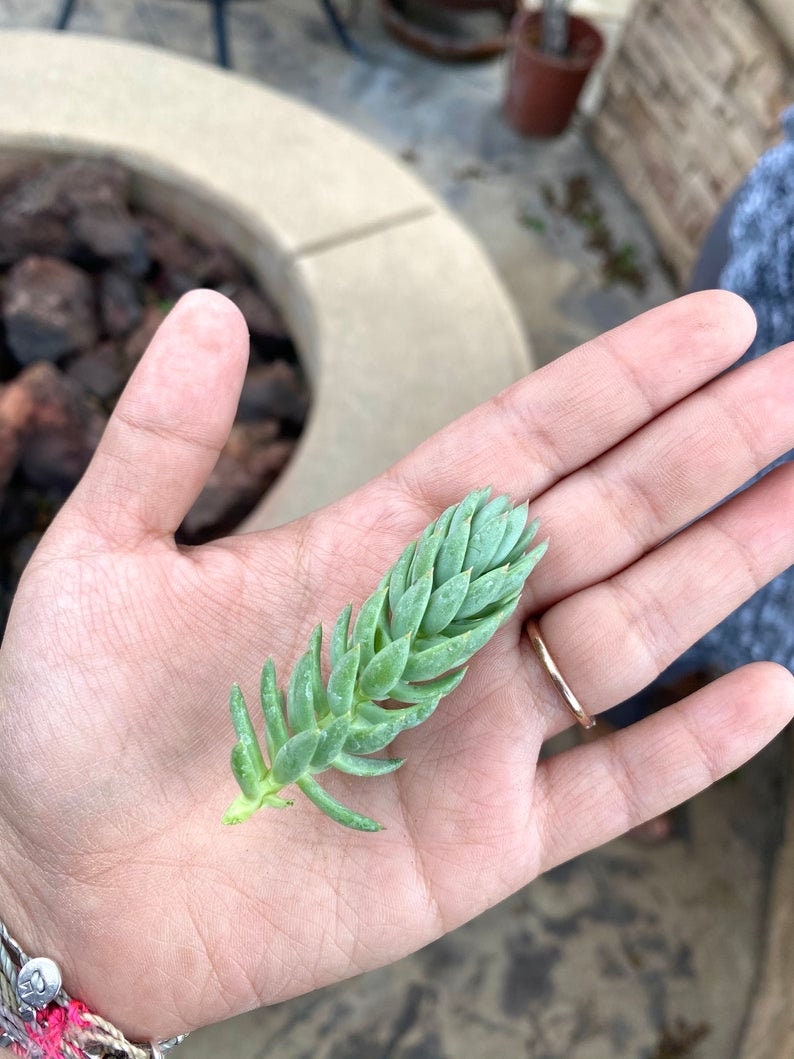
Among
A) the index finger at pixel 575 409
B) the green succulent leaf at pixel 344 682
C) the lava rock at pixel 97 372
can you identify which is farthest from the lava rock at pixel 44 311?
the green succulent leaf at pixel 344 682

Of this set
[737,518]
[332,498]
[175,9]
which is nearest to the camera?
[737,518]

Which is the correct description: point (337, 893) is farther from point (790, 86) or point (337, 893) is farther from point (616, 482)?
point (790, 86)

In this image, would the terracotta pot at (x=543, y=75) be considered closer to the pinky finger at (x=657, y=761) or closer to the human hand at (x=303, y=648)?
the human hand at (x=303, y=648)

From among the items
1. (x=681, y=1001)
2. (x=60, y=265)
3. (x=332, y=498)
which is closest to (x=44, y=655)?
(x=332, y=498)

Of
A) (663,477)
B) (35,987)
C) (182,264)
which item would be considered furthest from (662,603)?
(182,264)

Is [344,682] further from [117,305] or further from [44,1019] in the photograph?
[117,305]
